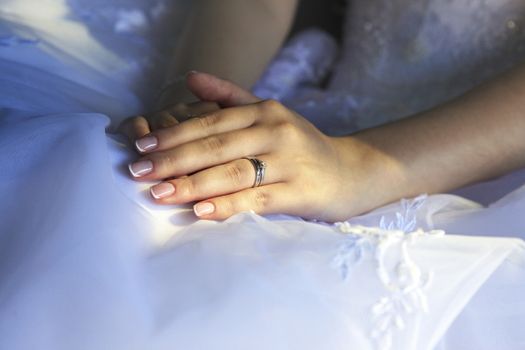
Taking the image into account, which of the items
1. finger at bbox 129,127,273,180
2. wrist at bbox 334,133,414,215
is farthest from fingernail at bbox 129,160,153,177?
wrist at bbox 334,133,414,215

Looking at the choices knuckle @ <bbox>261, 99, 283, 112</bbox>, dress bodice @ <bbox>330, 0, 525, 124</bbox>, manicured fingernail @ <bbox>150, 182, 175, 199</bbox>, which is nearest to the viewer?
manicured fingernail @ <bbox>150, 182, 175, 199</bbox>

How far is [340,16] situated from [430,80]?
323 mm

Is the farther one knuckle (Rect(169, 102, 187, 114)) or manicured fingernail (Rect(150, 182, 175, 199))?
knuckle (Rect(169, 102, 187, 114))

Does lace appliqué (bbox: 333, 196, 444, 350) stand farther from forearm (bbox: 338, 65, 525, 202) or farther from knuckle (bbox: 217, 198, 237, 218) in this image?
forearm (bbox: 338, 65, 525, 202)

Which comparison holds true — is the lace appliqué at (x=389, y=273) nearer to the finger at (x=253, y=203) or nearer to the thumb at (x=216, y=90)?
the finger at (x=253, y=203)

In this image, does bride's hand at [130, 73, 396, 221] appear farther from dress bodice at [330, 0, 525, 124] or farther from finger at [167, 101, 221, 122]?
dress bodice at [330, 0, 525, 124]

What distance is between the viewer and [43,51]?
0.86 m

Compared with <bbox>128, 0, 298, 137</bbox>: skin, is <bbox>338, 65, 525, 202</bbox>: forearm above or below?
below

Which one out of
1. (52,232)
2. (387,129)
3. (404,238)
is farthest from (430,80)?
(52,232)

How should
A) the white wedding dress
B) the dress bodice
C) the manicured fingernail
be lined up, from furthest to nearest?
the dress bodice < the manicured fingernail < the white wedding dress

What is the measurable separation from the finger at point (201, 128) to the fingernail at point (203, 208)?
78 mm

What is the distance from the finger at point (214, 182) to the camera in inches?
25.4

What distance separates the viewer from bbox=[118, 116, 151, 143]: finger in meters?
0.72

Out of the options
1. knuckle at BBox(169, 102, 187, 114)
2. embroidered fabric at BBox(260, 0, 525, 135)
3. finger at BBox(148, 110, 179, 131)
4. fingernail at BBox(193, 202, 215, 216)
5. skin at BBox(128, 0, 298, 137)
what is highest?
skin at BBox(128, 0, 298, 137)
